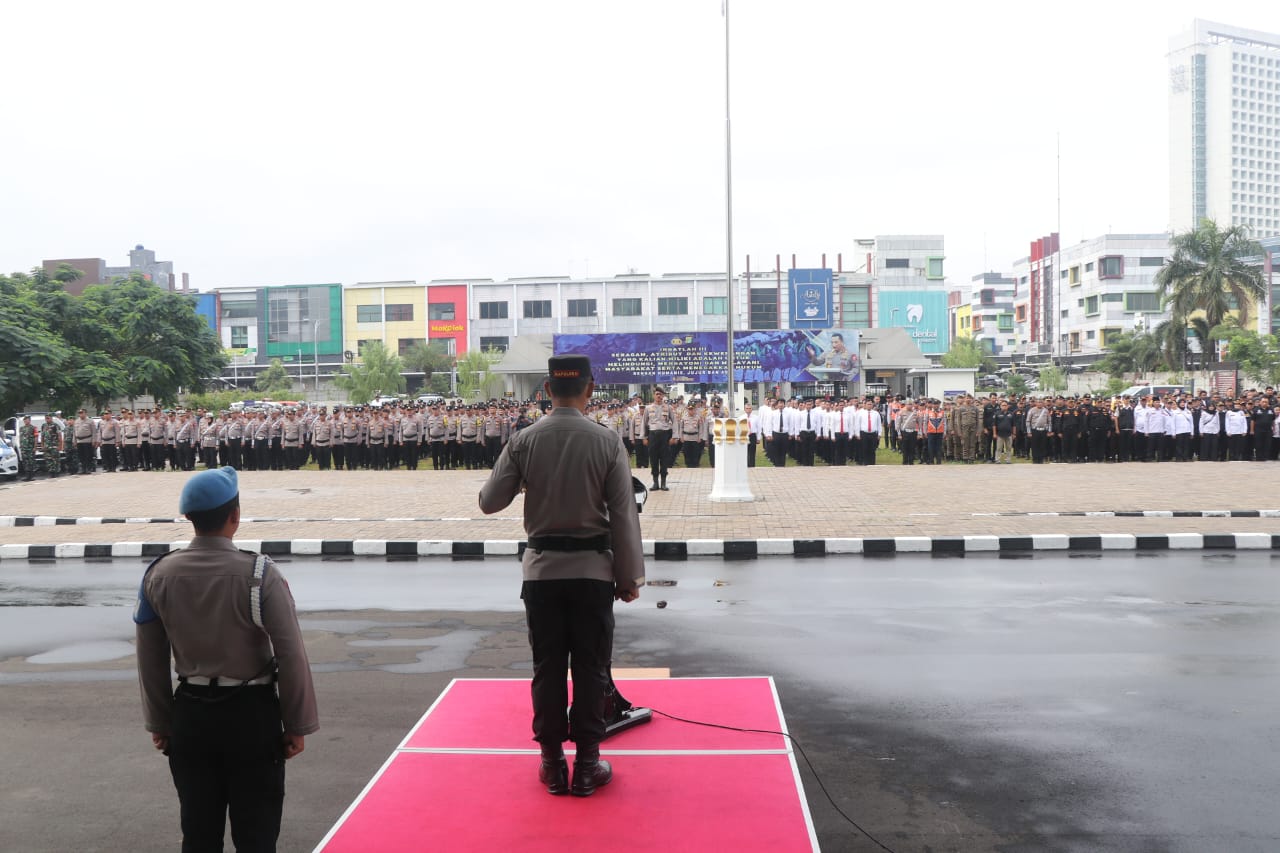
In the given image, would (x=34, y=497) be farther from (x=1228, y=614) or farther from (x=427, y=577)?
(x=1228, y=614)

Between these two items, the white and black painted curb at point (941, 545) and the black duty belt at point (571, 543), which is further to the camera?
the white and black painted curb at point (941, 545)

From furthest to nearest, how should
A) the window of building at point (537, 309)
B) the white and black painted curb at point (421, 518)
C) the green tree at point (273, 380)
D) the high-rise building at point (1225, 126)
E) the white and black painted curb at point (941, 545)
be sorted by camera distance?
the high-rise building at point (1225, 126) < the window of building at point (537, 309) < the green tree at point (273, 380) < the white and black painted curb at point (421, 518) < the white and black painted curb at point (941, 545)

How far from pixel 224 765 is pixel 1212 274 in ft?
170

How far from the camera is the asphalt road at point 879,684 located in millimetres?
4578

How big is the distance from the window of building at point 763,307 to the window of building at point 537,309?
14342mm

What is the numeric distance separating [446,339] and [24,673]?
71.4 meters

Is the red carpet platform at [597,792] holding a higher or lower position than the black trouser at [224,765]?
lower

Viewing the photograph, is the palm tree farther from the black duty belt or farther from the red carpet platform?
the black duty belt

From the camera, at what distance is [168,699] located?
3541 mm

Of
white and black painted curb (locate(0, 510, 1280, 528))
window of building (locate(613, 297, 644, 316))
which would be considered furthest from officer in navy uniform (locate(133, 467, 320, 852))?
window of building (locate(613, 297, 644, 316))

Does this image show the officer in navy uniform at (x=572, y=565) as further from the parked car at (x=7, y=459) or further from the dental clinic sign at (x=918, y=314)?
the dental clinic sign at (x=918, y=314)

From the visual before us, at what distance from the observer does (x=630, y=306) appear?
74750 mm

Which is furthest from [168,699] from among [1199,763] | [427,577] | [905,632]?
[427,577]

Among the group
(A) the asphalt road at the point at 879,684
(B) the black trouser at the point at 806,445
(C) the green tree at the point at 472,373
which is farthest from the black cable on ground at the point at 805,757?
(C) the green tree at the point at 472,373
